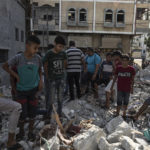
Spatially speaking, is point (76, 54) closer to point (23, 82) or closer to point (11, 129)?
point (23, 82)

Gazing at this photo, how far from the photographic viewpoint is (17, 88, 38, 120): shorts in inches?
135

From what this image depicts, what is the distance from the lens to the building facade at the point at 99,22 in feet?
84.0

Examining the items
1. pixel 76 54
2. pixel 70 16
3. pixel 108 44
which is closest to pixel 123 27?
pixel 108 44

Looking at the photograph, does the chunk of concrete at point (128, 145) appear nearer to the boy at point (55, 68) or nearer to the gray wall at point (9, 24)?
the boy at point (55, 68)

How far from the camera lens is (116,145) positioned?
325 centimetres

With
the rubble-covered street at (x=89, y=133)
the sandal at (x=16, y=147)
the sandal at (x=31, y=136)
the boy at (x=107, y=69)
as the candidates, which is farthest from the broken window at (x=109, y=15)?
the sandal at (x=16, y=147)

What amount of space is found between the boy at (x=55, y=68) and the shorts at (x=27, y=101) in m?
0.71

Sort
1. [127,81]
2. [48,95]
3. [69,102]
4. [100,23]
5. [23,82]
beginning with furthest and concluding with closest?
[100,23] → [69,102] → [127,81] → [48,95] → [23,82]

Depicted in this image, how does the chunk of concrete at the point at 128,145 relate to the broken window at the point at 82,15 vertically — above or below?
below

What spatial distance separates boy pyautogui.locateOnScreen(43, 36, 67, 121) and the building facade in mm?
22169

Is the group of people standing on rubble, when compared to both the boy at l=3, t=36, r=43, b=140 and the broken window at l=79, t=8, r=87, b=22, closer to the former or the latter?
the boy at l=3, t=36, r=43, b=140

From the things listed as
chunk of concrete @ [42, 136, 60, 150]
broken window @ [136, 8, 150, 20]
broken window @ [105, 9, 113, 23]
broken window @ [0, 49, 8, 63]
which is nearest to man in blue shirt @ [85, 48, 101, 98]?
chunk of concrete @ [42, 136, 60, 150]

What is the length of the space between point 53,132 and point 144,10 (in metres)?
28.3

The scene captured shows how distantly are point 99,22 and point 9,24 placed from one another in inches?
650
